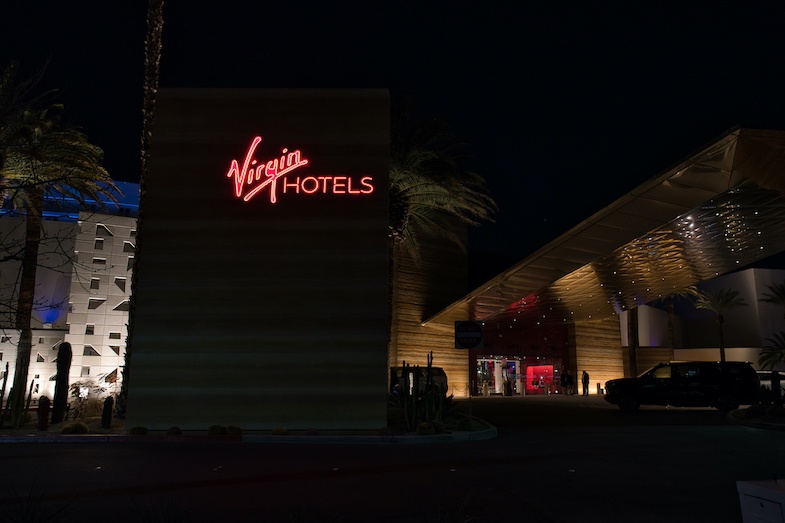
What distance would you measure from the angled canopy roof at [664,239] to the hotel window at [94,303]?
17.9m

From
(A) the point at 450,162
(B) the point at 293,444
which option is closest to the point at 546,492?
(B) the point at 293,444

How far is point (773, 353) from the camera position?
50.6 m

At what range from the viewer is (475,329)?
15578 mm

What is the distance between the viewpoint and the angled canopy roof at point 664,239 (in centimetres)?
1425

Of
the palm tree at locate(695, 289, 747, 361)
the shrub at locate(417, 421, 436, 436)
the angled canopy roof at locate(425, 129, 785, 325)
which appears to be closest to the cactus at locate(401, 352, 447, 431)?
the shrub at locate(417, 421, 436, 436)

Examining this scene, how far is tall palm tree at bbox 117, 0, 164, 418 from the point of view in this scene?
17.8 m

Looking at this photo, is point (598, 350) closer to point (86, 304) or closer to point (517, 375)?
point (517, 375)

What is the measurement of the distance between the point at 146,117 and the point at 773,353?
4969cm

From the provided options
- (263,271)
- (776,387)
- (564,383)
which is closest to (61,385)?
(263,271)

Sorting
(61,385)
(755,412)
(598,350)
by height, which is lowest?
(755,412)

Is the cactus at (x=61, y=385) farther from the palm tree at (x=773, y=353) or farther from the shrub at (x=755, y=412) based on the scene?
the palm tree at (x=773, y=353)

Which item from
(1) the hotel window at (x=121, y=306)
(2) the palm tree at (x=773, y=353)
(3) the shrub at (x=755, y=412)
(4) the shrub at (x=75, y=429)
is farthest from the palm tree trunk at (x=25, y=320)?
(2) the palm tree at (x=773, y=353)

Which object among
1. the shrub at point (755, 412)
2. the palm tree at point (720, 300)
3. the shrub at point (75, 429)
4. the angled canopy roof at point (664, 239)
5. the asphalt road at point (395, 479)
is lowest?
the asphalt road at point (395, 479)

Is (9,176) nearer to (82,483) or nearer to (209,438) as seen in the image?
(209,438)
